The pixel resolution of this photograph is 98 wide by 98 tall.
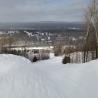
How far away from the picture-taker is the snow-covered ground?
17.4 feet

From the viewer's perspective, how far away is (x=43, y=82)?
19.2 ft

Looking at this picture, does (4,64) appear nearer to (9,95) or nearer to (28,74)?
(28,74)

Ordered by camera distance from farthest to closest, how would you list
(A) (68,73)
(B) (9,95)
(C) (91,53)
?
1. (C) (91,53)
2. (A) (68,73)
3. (B) (9,95)

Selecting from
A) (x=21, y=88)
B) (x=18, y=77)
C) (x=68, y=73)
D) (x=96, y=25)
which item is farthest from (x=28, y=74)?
(x=96, y=25)

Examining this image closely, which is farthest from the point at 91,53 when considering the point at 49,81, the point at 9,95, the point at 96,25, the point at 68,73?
the point at 9,95

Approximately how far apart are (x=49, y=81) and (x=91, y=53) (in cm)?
989

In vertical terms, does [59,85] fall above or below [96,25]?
below

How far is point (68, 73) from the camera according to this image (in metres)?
6.96

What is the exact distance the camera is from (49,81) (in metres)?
6.07

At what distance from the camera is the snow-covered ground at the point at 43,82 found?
17.4 feet

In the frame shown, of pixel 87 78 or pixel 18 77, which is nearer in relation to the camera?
pixel 18 77

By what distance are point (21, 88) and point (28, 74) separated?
66 cm

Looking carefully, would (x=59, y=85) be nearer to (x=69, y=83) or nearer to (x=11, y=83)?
(x=69, y=83)

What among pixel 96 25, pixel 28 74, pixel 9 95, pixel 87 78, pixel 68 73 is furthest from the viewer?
pixel 96 25
